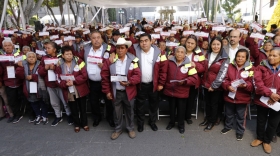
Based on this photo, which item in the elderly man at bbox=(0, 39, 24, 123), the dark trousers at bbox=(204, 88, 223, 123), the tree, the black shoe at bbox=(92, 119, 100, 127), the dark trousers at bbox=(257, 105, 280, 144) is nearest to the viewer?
the dark trousers at bbox=(257, 105, 280, 144)

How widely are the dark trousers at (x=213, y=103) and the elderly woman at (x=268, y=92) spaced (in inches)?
29.2

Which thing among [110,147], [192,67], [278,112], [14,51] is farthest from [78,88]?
[278,112]

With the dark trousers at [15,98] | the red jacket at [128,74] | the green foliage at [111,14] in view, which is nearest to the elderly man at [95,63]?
the red jacket at [128,74]

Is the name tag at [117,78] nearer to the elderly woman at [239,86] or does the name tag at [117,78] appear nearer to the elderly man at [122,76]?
the elderly man at [122,76]

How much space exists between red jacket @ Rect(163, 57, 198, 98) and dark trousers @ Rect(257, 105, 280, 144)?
119 cm

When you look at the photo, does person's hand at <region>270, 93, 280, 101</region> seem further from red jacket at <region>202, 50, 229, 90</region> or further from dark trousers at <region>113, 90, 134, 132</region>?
dark trousers at <region>113, 90, 134, 132</region>

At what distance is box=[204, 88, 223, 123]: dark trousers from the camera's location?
402 centimetres

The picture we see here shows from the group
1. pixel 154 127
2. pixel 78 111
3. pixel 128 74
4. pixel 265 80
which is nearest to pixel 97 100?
pixel 78 111

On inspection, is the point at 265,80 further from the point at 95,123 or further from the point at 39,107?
the point at 39,107

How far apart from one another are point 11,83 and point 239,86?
4.52 m

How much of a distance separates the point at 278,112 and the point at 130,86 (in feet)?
7.96

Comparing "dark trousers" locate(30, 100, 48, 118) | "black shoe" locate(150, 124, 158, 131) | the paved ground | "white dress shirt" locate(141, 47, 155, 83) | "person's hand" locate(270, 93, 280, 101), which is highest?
"white dress shirt" locate(141, 47, 155, 83)

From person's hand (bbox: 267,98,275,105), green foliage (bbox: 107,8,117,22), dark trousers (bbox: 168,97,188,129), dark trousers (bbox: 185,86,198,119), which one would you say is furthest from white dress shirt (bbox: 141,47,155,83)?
green foliage (bbox: 107,8,117,22)

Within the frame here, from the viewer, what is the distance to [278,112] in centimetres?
329
